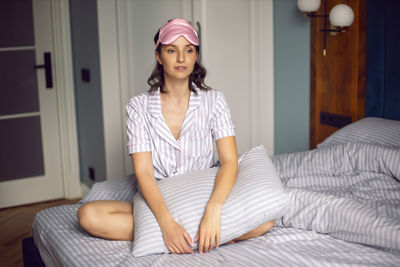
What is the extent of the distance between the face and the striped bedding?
0.60 m

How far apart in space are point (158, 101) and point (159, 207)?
1.61 ft

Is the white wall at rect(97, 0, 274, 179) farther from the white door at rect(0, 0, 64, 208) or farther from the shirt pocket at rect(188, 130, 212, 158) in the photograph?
the shirt pocket at rect(188, 130, 212, 158)

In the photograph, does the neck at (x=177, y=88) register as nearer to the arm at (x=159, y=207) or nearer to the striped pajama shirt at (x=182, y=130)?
the striped pajama shirt at (x=182, y=130)

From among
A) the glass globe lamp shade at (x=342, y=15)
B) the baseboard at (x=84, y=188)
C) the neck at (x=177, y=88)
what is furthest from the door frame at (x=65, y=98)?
the glass globe lamp shade at (x=342, y=15)

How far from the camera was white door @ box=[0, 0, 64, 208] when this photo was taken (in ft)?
11.8

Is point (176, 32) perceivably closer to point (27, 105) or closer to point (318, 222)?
point (318, 222)

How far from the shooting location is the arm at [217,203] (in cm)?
158

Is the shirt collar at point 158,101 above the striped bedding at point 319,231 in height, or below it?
above

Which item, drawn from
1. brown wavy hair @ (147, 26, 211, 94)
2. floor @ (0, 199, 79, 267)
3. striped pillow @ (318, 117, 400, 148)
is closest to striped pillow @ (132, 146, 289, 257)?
brown wavy hair @ (147, 26, 211, 94)

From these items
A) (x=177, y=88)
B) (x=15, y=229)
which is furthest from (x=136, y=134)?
(x=15, y=229)

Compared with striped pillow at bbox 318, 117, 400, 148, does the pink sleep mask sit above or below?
above

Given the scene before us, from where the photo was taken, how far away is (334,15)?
8.09 ft

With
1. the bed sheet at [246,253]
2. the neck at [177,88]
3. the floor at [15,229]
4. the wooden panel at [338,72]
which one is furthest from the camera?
the floor at [15,229]

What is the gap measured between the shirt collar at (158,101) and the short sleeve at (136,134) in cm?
6
